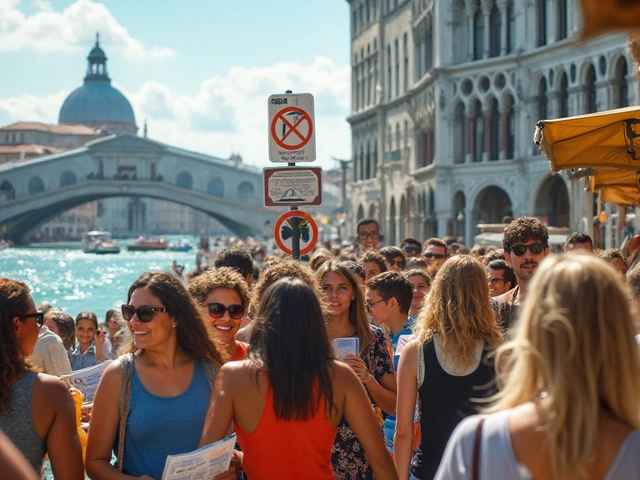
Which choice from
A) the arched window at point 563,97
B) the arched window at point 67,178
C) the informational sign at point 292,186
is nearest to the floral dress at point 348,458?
the informational sign at point 292,186

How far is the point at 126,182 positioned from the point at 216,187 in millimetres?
15409

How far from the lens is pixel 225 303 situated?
15.2ft

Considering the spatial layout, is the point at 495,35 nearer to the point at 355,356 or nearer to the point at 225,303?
the point at 225,303

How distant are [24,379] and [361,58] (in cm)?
4278

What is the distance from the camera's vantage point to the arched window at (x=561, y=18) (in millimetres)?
25906

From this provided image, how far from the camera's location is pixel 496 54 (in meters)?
28.9

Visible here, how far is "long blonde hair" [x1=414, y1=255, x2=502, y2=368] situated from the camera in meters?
4.01

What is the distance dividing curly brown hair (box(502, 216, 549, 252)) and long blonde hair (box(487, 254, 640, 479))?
119 inches

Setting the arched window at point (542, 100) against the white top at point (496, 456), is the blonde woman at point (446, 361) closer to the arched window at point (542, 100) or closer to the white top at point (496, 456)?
the white top at point (496, 456)

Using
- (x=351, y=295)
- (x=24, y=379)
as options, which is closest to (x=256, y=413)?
(x=24, y=379)

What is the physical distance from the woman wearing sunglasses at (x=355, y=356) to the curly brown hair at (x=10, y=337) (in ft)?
4.24

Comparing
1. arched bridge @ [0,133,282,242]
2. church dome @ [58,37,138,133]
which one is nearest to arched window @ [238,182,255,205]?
arched bridge @ [0,133,282,242]

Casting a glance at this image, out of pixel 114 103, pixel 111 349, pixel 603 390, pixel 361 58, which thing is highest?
pixel 114 103

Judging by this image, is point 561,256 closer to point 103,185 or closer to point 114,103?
point 103,185
